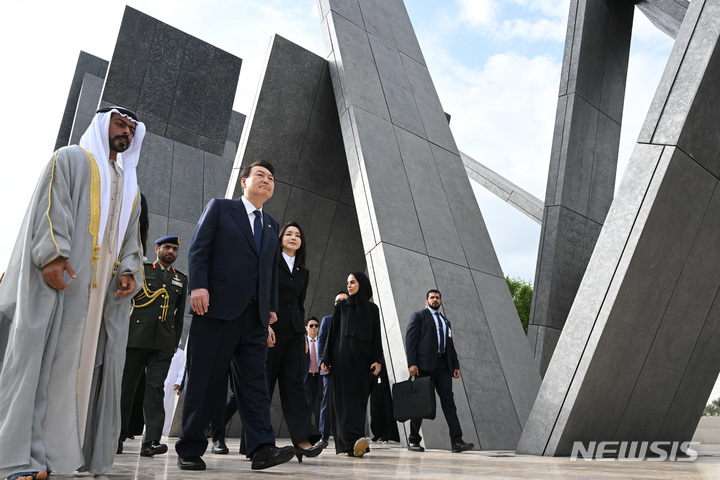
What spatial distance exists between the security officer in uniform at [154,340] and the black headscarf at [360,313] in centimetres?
174

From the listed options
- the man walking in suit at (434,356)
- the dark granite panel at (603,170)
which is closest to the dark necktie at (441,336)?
the man walking in suit at (434,356)

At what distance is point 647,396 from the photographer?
673cm

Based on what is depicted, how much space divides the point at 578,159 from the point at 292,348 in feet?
32.1

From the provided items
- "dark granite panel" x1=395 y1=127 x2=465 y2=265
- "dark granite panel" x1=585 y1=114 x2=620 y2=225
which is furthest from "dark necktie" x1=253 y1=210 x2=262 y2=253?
"dark granite panel" x1=585 y1=114 x2=620 y2=225

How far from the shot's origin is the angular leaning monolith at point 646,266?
604 centimetres

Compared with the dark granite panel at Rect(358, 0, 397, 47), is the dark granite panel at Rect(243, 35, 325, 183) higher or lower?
lower

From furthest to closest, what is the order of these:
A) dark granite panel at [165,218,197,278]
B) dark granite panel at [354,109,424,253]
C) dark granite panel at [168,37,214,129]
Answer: dark granite panel at [168,37,214,129]
dark granite panel at [165,218,197,278]
dark granite panel at [354,109,424,253]

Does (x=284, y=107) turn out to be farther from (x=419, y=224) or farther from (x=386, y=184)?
(x=419, y=224)

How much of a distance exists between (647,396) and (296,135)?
21.9ft

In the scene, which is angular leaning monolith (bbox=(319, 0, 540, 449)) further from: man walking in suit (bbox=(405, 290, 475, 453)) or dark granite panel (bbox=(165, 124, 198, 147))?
dark granite panel (bbox=(165, 124, 198, 147))

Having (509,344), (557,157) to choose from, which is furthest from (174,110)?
(509,344)

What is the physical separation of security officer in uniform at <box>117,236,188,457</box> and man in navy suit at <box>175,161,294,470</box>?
1584 mm

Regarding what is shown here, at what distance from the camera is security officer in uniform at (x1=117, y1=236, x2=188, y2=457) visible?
19.0ft

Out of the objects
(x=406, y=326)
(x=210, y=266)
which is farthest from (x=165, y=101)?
(x=210, y=266)
